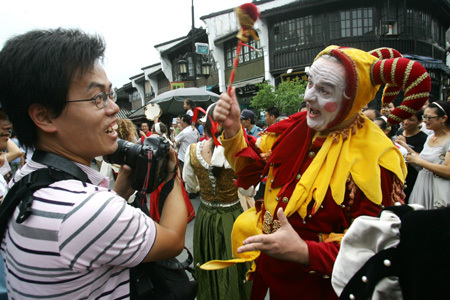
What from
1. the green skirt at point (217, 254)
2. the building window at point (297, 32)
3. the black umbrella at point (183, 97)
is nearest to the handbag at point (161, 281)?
the green skirt at point (217, 254)

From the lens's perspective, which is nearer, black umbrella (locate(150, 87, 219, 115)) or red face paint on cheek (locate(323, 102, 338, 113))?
red face paint on cheek (locate(323, 102, 338, 113))

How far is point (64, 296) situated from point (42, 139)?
544mm

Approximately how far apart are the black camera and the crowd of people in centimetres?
5

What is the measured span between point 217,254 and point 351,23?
13021 mm

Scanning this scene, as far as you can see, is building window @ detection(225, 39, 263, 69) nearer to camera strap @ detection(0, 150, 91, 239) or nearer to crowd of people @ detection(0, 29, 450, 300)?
crowd of people @ detection(0, 29, 450, 300)

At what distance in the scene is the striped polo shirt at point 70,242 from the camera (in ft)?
2.83

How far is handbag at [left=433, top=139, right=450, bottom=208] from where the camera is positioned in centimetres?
325

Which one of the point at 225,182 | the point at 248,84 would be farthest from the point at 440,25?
the point at 225,182

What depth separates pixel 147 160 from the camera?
1.26 m

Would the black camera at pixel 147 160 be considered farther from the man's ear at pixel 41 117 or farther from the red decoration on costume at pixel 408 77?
the red decoration on costume at pixel 408 77

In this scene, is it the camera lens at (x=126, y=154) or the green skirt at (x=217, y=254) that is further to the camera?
the green skirt at (x=217, y=254)

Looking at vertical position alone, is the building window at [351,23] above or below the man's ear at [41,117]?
above

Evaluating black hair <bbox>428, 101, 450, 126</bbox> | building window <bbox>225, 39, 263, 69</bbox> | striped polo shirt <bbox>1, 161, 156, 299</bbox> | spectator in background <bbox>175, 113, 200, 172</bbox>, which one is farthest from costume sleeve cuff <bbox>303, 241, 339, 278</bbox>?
building window <bbox>225, 39, 263, 69</bbox>

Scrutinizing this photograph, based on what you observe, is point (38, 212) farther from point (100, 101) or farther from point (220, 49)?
point (220, 49)
